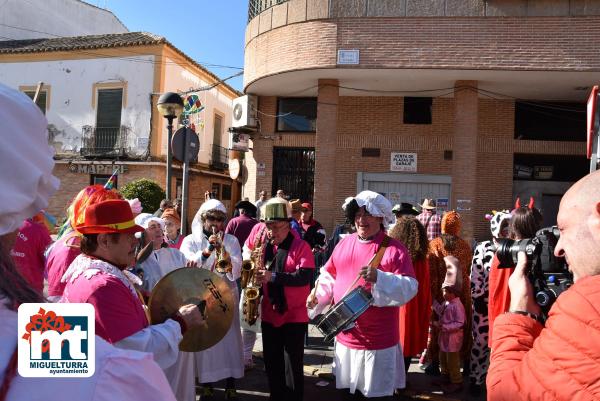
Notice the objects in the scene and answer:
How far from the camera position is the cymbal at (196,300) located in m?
2.85

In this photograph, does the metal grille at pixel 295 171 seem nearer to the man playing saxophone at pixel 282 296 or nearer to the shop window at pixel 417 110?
the shop window at pixel 417 110

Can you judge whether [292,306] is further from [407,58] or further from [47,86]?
[47,86]

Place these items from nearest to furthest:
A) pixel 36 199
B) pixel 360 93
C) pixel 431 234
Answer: pixel 36 199, pixel 431 234, pixel 360 93

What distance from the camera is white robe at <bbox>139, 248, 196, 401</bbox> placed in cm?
395

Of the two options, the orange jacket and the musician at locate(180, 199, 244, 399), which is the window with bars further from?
the orange jacket

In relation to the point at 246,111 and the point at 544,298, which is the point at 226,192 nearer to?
the point at 246,111

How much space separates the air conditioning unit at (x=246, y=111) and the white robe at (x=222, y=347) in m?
10.7

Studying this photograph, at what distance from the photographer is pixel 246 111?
15.7 metres

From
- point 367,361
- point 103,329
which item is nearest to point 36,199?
point 103,329

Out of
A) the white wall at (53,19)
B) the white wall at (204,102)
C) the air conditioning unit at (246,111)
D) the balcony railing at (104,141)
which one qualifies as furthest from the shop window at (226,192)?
the white wall at (53,19)

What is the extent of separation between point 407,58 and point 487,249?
8.68m

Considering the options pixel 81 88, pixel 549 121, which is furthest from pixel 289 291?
pixel 81 88

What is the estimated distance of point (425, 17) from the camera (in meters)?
12.7

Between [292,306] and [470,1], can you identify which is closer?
[292,306]
